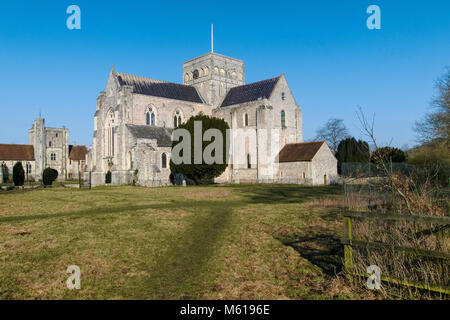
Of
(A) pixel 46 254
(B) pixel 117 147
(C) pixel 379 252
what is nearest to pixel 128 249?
(A) pixel 46 254

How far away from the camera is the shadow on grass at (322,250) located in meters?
7.89

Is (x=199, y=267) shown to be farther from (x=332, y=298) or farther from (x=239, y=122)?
(x=239, y=122)

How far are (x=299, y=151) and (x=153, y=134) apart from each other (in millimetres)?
16584

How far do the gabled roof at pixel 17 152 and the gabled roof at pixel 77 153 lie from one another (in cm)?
867

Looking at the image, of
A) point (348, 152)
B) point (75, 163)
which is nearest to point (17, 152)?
point (75, 163)

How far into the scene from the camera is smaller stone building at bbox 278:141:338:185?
1421 inches

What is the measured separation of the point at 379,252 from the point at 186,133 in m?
28.0

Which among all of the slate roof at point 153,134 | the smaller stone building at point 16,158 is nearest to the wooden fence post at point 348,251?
the slate roof at point 153,134

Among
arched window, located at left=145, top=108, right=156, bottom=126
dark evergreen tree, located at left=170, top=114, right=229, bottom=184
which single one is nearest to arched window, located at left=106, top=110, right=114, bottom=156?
arched window, located at left=145, top=108, right=156, bottom=126

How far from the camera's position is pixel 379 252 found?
7355mm

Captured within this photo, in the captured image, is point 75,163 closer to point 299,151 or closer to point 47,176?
point 47,176

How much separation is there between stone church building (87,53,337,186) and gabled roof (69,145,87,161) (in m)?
31.3

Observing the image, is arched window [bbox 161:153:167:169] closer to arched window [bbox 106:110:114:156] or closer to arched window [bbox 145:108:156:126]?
arched window [bbox 145:108:156:126]

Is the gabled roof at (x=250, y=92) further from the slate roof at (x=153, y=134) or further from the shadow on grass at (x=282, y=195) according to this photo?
the shadow on grass at (x=282, y=195)
